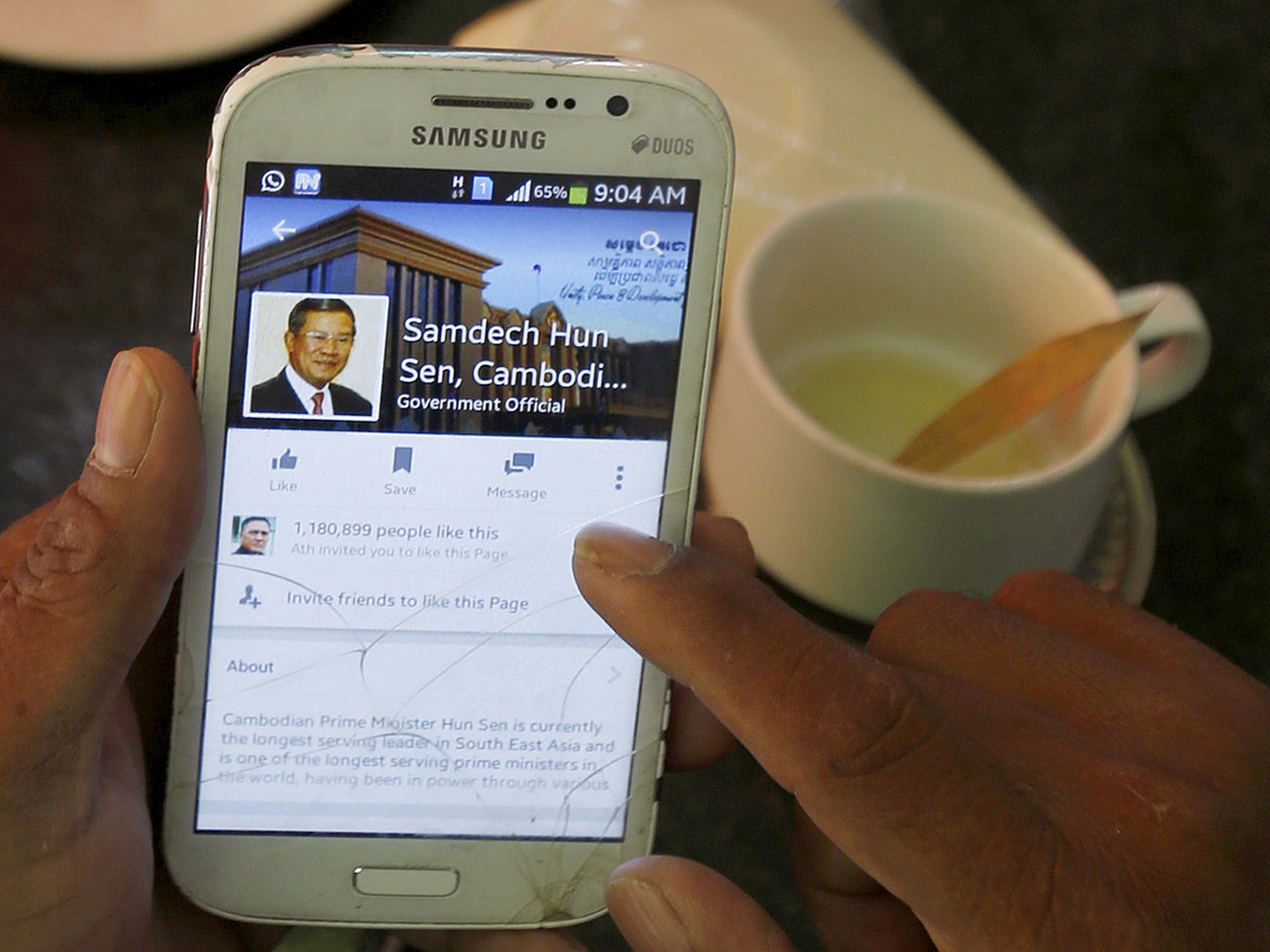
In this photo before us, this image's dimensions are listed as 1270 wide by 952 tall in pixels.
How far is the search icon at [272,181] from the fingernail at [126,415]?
0.06m

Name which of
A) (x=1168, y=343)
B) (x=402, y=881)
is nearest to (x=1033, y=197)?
(x=1168, y=343)

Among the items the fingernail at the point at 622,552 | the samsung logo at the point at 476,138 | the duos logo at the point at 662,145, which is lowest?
the fingernail at the point at 622,552

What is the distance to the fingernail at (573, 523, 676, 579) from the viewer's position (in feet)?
0.98

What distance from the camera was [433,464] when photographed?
351 mm

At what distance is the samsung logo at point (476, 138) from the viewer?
0.34 m

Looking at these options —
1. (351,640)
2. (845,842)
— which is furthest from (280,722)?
(845,842)

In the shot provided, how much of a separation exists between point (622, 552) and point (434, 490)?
8 cm

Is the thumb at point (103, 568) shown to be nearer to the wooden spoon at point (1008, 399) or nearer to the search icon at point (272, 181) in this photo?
the search icon at point (272, 181)

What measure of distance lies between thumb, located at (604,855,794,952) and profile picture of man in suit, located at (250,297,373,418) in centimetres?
16

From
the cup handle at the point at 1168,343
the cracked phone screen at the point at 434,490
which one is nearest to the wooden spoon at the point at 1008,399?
the cup handle at the point at 1168,343

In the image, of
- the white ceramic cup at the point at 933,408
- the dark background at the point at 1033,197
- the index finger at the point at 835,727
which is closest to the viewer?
the index finger at the point at 835,727

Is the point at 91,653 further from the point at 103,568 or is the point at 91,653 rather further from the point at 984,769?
the point at 984,769

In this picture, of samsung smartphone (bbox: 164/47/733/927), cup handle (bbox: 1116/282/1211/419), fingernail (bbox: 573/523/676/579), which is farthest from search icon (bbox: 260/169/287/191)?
cup handle (bbox: 1116/282/1211/419)

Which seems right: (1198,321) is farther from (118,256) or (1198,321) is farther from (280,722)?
(118,256)
